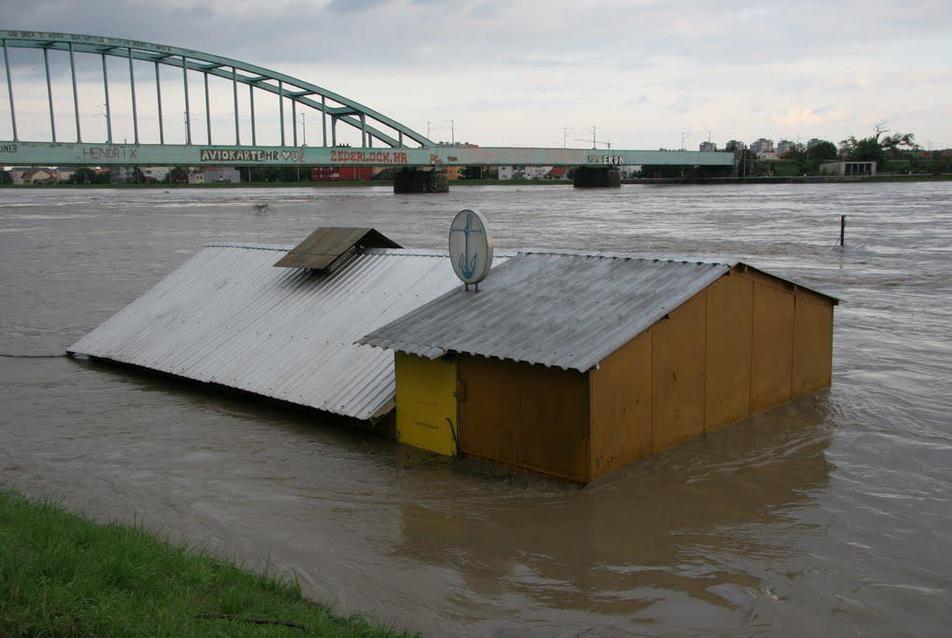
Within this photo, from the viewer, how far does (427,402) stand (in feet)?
38.2

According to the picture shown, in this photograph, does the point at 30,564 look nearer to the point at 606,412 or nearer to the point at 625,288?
the point at 606,412

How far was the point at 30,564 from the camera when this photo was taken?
626 centimetres

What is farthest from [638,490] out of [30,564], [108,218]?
[108,218]

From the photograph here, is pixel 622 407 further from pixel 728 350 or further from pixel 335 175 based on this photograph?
pixel 335 175

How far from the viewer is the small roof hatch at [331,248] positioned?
16.3 meters

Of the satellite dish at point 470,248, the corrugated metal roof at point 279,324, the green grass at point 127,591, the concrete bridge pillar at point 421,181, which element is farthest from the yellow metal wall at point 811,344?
the concrete bridge pillar at point 421,181

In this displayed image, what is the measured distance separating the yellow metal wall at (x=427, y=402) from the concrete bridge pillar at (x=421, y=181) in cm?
12151

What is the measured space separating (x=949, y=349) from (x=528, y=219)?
170 feet

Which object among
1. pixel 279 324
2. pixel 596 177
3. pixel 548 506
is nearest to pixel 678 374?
pixel 548 506

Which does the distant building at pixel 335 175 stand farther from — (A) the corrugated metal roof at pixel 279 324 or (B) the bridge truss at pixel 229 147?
(A) the corrugated metal roof at pixel 279 324

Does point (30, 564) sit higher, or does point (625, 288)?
point (625, 288)

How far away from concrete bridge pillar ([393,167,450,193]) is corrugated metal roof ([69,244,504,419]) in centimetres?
11417

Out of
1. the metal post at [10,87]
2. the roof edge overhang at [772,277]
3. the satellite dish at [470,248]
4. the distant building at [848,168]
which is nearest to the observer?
the roof edge overhang at [772,277]

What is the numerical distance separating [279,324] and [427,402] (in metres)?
4.58
